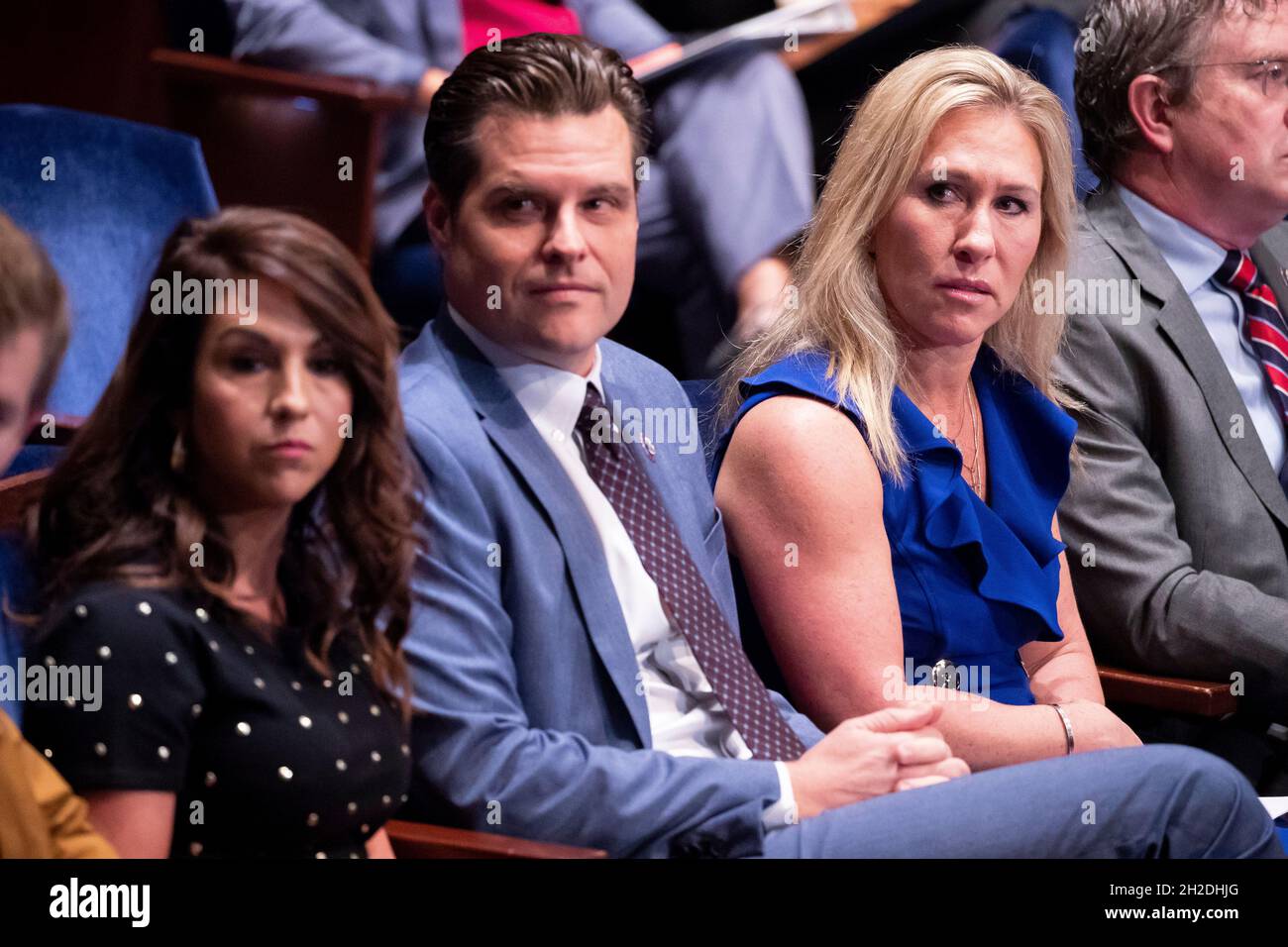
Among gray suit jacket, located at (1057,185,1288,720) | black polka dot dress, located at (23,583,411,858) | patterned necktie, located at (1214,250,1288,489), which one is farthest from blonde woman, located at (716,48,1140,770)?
black polka dot dress, located at (23,583,411,858)

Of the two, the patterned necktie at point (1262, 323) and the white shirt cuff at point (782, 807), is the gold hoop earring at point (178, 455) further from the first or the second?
the patterned necktie at point (1262, 323)

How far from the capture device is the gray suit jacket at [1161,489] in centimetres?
279

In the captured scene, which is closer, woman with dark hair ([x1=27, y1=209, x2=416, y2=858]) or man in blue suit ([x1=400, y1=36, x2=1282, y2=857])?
woman with dark hair ([x1=27, y1=209, x2=416, y2=858])

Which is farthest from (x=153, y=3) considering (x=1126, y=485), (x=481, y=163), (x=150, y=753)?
(x=1126, y=485)

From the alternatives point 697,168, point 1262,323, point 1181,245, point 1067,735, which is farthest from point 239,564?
point 1262,323

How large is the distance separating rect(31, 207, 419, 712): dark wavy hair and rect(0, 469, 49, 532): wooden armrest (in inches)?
5.2

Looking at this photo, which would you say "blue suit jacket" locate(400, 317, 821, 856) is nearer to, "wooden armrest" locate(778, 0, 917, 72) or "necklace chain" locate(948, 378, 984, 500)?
"necklace chain" locate(948, 378, 984, 500)

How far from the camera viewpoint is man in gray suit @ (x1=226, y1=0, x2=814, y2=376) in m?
2.71

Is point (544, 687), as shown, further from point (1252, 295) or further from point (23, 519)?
point (1252, 295)

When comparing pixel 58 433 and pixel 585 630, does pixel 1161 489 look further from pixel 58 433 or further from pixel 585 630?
pixel 58 433

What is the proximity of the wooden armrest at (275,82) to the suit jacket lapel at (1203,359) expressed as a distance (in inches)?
53.0

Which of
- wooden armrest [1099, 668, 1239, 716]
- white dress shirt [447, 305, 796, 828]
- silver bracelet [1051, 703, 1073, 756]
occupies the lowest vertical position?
silver bracelet [1051, 703, 1073, 756]

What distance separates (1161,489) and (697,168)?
1033mm

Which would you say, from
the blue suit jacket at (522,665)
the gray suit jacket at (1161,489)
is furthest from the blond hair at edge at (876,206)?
the blue suit jacket at (522,665)
